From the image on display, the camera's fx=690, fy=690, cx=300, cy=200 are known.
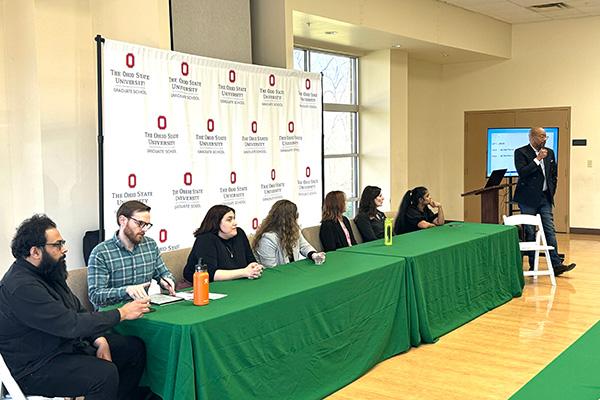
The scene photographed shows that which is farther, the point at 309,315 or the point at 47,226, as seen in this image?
the point at 309,315

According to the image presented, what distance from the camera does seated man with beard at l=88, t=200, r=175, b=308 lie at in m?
3.38

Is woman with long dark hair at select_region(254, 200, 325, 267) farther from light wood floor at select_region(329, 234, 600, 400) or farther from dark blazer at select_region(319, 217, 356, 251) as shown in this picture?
light wood floor at select_region(329, 234, 600, 400)

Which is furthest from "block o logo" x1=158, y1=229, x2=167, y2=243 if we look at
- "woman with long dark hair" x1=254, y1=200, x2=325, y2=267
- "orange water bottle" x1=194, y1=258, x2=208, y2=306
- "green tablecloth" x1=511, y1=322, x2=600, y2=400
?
"green tablecloth" x1=511, y1=322, x2=600, y2=400

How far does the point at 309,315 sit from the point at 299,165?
3308 millimetres

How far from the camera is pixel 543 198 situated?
6988mm

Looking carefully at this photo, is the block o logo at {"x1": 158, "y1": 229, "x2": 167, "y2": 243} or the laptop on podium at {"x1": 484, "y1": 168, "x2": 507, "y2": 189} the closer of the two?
the block o logo at {"x1": 158, "y1": 229, "x2": 167, "y2": 243}

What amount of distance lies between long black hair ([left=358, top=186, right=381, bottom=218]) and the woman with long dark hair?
1.45 meters

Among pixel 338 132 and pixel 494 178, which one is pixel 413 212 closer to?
pixel 494 178

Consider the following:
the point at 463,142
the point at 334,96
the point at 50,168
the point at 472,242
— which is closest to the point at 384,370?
the point at 472,242

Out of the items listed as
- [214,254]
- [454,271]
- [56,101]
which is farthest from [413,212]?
[56,101]

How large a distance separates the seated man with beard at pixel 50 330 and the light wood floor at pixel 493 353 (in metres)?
1.34

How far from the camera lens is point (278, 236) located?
4496 mm

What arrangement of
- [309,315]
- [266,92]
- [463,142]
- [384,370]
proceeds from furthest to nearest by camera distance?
[463,142] < [266,92] < [384,370] < [309,315]

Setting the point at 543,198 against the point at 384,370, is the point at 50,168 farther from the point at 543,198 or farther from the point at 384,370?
the point at 543,198
